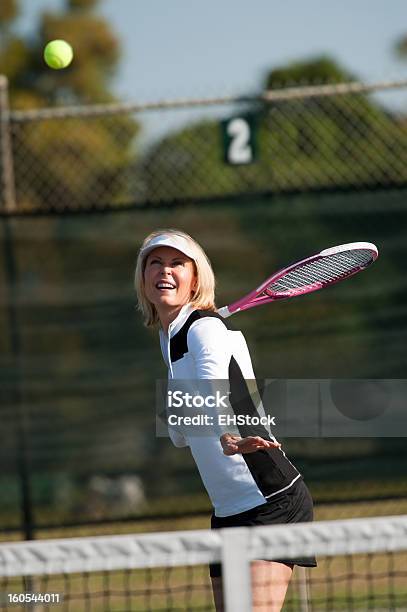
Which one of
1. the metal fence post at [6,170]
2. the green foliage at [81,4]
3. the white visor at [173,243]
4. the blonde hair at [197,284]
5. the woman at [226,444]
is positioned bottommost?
the woman at [226,444]

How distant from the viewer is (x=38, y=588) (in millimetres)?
5312

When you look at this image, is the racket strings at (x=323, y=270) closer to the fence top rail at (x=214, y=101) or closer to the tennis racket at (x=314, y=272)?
the tennis racket at (x=314, y=272)

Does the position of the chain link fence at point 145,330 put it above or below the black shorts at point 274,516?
above

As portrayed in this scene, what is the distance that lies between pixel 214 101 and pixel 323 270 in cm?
216

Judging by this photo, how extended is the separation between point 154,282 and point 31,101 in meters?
23.6

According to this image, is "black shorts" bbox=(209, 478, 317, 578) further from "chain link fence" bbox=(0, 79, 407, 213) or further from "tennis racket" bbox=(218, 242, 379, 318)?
"chain link fence" bbox=(0, 79, 407, 213)

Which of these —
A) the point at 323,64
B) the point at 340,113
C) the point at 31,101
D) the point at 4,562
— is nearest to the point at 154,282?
the point at 4,562

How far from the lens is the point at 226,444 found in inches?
121

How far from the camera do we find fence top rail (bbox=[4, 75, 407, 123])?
597cm

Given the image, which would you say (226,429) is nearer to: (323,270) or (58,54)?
(323,270)

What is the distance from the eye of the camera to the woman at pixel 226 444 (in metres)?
3.15

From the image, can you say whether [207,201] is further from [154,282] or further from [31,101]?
[31,101]

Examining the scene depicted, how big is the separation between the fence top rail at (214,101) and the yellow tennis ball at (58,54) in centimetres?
24

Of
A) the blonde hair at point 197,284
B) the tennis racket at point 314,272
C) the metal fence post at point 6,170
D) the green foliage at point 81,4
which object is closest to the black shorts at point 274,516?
the blonde hair at point 197,284
